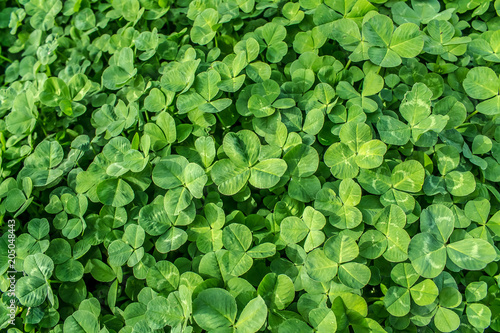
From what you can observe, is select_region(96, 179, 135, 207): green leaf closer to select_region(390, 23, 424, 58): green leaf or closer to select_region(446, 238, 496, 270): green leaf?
select_region(446, 238, 496, 270): green leaf

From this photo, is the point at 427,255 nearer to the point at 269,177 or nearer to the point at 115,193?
the point at 269,177

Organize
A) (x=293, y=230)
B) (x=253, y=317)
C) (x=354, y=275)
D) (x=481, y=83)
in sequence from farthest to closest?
1. (x=481, y=83)
2. (x=293, y=230)
3. (x=354, y=275)
4. (x=253, y=317)

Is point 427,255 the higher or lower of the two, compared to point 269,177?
lower

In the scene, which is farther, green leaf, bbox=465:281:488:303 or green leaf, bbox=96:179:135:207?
green leaf, bbox=96:179:135:207

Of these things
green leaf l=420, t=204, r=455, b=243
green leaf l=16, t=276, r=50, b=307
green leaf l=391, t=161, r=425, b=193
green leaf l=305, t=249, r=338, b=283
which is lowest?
green leaf l=16, t=276, r=50, b=307

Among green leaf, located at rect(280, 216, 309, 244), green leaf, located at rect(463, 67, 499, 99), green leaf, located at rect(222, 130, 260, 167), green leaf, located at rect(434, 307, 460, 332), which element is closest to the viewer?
green leaf, located at rect(434, 307, 460, 332)

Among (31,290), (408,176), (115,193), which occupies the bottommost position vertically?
(31,290)

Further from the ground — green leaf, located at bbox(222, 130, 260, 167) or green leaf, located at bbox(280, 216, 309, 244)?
green leaf, located at bbox(222, 130, 260, 167)

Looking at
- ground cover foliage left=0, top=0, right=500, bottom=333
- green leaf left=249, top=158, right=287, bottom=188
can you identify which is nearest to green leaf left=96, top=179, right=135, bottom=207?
ground cover foliage left=0, top=0, right=500, bottom=333

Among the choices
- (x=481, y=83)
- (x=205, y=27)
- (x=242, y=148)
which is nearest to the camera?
(x=242, y=148)

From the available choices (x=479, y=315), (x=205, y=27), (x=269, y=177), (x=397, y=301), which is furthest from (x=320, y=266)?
(x=205, y=27)
